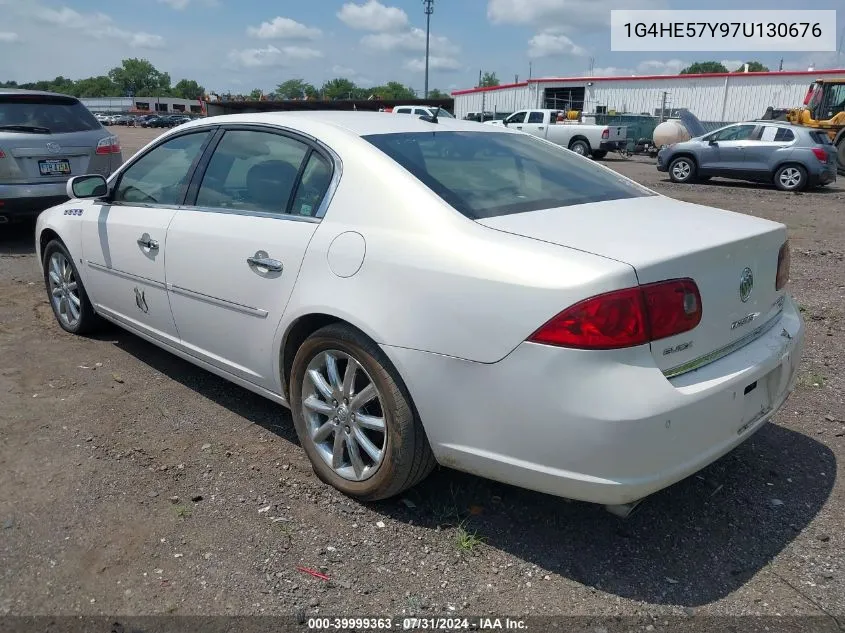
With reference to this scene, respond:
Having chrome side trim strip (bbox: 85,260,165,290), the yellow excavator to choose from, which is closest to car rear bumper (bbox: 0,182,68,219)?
chrome side trim strip (bbox: 85,260,165,290)

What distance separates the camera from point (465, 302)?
229 cm

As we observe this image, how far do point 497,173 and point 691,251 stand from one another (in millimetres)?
1031

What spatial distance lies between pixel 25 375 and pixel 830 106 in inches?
891

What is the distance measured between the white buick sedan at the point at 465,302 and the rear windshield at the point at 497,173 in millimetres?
15

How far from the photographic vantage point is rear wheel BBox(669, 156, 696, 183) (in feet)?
57.4

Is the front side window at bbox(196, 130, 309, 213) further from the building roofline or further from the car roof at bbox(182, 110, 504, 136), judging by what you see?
the building roofline

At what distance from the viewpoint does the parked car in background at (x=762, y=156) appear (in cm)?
1551

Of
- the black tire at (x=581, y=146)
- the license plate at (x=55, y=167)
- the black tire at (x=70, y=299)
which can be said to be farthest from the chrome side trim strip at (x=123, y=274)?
the black tire at (x=581, y=146)

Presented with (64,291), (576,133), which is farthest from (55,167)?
(576,133)

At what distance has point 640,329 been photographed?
2.13 metres

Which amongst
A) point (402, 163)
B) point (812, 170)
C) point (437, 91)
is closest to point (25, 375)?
point (402, 163)

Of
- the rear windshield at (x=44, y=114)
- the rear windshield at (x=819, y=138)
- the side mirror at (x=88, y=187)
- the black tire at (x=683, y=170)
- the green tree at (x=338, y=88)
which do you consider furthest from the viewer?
the green tree at (x=338, y=88)

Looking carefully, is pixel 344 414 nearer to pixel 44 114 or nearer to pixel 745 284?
pixel 745 284

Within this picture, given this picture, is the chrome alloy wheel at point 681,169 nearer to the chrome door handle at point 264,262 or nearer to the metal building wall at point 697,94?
the chrome door handle at point 264,262
